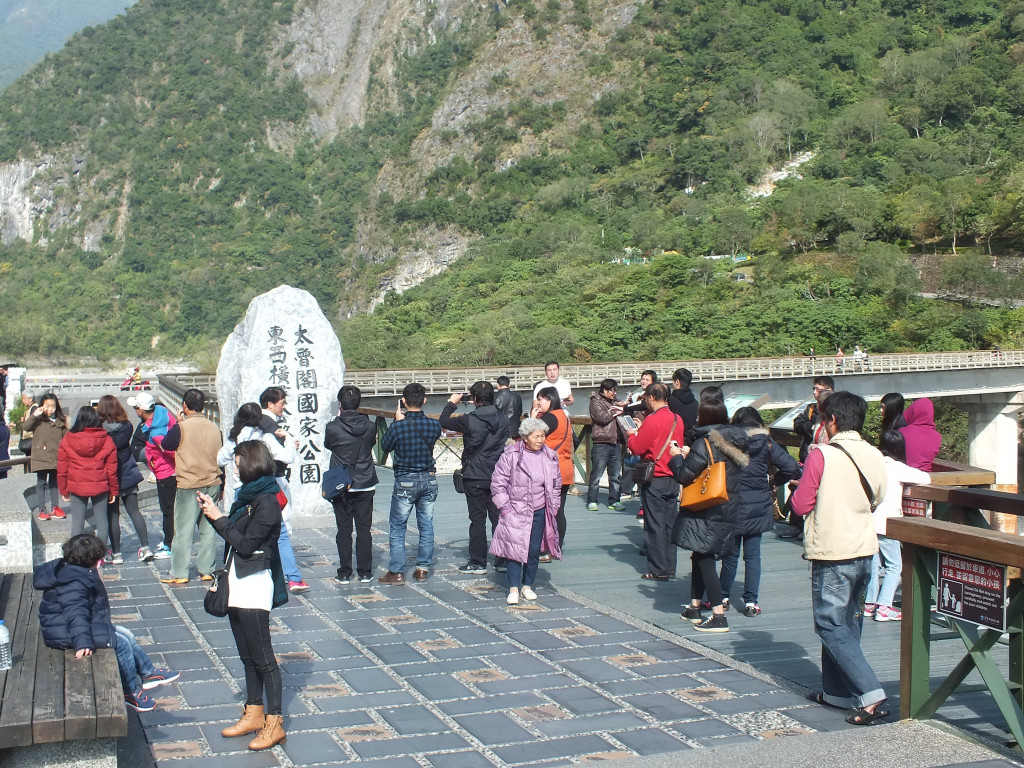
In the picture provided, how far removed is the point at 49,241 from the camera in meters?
126

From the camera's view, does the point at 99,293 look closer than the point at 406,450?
No

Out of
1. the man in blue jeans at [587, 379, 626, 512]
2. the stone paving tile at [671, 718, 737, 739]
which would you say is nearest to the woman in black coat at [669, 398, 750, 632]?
the stone paving tile at [671, 718, 737, 739]

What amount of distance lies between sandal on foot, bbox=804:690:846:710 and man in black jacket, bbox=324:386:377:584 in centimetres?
363

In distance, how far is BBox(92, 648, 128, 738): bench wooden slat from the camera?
134 inches

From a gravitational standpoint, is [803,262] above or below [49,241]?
below

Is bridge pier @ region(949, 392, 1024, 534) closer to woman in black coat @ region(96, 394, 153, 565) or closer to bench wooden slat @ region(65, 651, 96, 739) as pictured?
woman in black coat @ region(96, 394, 153, 565)

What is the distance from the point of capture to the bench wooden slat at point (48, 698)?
11.0 feet

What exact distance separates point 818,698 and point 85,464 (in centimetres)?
579

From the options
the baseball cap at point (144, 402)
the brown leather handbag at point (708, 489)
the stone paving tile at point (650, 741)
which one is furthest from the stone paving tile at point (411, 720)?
the baseball cap at point (144, 402)

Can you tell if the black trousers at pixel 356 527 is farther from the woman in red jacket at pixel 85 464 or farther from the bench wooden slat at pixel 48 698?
the bench wooden slat at pixel 48 698

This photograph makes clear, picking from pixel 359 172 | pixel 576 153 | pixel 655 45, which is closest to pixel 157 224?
pixel 359 172

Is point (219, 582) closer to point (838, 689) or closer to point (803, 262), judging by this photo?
point (838, 689)

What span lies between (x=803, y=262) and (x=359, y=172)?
80878mm

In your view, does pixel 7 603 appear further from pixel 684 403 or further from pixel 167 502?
pixel 684 403
